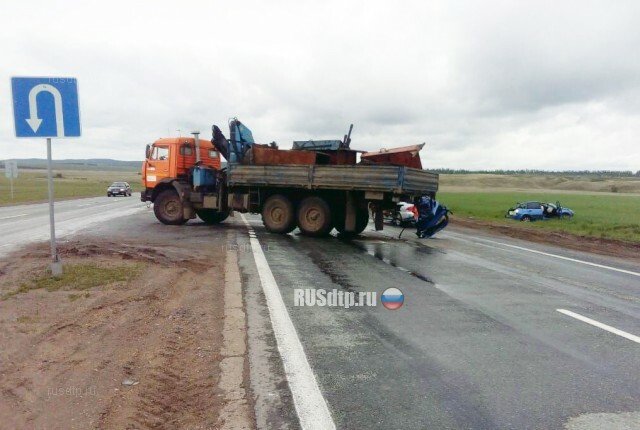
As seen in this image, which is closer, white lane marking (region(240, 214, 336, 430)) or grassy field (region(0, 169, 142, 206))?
white lane marking (region(240, 214, 336, 430))

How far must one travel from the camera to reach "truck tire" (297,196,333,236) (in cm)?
1498

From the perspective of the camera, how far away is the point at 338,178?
14.4 meters

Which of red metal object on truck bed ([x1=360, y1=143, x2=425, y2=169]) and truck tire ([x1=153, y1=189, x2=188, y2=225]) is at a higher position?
red metal object on truck bed ([x1=360, y1=143, x2=425, y2=169])

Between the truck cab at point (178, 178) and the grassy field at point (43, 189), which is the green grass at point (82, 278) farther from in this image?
the grassy field at point (43, 189)

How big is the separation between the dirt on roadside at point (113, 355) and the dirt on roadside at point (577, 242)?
12377 millimetres

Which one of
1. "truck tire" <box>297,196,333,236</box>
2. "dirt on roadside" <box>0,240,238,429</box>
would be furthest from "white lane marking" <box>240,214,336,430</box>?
"truck tire" <box>297,196,333,236</box>

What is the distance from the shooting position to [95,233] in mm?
14414

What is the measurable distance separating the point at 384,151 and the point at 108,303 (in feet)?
34.9

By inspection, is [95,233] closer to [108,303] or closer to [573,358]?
[108,303]

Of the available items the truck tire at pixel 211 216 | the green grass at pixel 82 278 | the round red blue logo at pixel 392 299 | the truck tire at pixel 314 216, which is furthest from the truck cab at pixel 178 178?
the round red blue logo at pixel 392 299

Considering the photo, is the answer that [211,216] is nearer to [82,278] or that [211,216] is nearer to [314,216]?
[314,216]

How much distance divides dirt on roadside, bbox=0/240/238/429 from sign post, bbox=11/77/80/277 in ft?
7.36

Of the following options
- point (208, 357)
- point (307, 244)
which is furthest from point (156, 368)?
point (307, 244)
